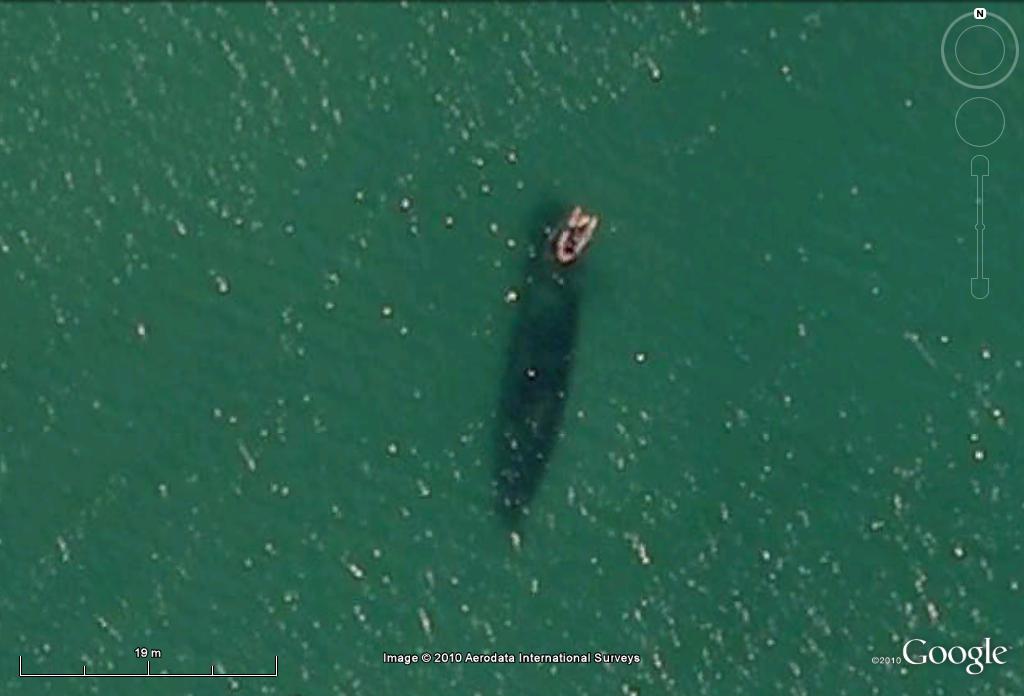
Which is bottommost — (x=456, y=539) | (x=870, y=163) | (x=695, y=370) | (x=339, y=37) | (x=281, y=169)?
(x=456, y=539)

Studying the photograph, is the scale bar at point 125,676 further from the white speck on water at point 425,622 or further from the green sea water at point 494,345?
the white speck on water at point 425,622

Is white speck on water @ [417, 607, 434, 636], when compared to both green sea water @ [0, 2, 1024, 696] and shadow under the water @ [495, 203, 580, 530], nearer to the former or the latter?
green sea water @ [0, 2, 1024, 696]

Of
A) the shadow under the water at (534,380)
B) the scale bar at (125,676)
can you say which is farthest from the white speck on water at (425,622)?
the scale bar at (125,676)

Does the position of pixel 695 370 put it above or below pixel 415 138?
below

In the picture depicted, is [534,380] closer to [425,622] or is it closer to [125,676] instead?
[425,622]

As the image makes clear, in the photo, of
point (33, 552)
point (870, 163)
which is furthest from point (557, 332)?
point (33, 552)

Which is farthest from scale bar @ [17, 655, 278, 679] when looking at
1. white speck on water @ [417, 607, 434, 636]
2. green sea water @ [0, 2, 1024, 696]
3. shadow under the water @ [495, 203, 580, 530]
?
shadow under the water @ [495, 203, 580, 530]

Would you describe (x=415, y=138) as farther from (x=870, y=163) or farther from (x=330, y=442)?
(x=870, y=163)
